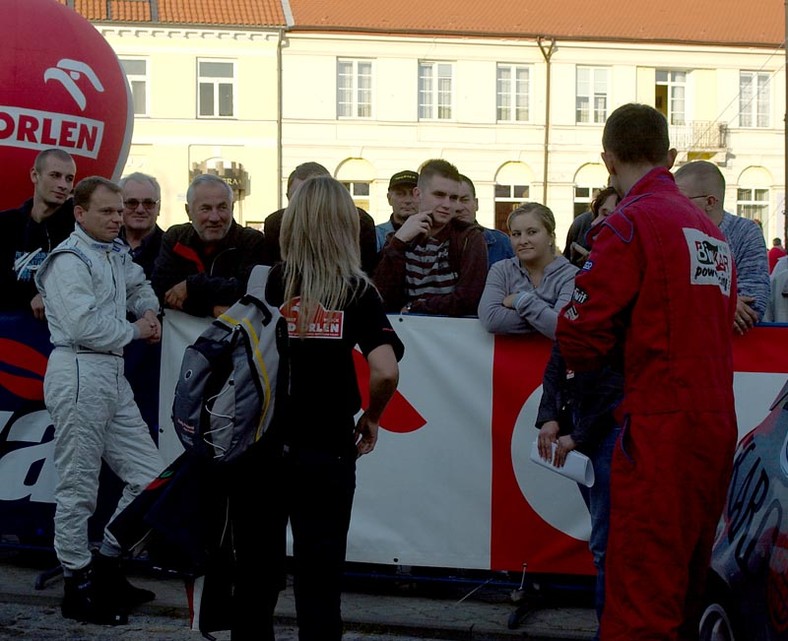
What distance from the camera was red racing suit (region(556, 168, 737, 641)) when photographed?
346 cm

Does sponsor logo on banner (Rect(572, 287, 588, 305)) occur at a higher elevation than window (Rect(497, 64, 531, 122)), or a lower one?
lower

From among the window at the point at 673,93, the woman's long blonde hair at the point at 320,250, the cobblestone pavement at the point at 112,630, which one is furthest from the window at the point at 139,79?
the woman's long blonde hair at the point at 320,250

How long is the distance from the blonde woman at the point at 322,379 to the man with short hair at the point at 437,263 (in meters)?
1.91

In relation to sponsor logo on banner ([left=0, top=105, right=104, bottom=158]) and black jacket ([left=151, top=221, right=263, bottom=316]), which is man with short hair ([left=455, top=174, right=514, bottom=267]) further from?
→ sponsor logo on banner ([left=0, top=105, right=104, bottom=158])

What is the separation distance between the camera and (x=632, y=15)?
4266 centimetres

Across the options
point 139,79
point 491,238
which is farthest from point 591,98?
point 491,238

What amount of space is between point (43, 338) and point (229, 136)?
34.3 metres

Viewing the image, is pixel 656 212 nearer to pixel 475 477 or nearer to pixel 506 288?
pixel 506 288

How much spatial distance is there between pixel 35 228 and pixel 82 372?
4.25ft

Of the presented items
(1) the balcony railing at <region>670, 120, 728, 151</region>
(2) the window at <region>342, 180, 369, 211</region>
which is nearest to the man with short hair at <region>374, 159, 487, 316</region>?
(2) the window at <region>342, 180, 369, 211</region>

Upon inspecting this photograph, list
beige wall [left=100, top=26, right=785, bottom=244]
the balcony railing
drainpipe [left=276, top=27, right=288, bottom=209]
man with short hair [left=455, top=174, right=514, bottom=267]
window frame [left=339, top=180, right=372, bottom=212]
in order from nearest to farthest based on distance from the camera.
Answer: man with short hair [left=455, top=174, right=514, bottom=267] → beige wall [left=100, top=26, right=785, bottom=244] → drainpipe [left=276, top=27, right=288, bottom=209] → window frame [left=339, top=180, right=372, bottom=212] → the balcony railing

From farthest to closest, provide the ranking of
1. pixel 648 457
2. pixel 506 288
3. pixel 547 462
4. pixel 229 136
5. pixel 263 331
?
1. pixel 229 136
2. pixel 506 288
3. pixel 547 462
4. pixel 263 331
5. pixel 648 457

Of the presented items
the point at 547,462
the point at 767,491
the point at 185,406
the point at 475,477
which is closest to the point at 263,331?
the point at 185,406

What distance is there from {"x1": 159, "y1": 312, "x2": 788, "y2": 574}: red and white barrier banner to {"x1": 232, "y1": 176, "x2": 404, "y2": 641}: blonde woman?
1839 mm
